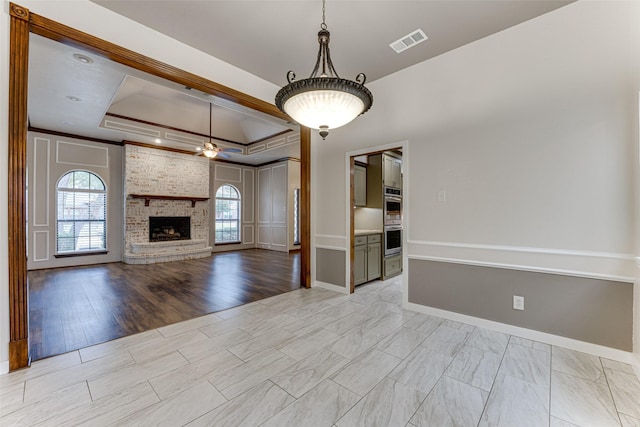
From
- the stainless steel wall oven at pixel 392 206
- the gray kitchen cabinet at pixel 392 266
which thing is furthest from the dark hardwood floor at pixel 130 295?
the stainless steel wall oven at pixel 392 206

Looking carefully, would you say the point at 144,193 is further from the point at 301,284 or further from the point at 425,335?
the point at 425,335

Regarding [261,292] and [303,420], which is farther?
[261,292]

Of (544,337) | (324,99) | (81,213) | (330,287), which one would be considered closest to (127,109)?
(81,213)

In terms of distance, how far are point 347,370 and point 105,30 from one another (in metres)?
3.66

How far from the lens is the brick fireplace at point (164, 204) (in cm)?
672

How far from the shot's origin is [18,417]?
62.1 inches

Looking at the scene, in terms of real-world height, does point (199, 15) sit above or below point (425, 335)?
above

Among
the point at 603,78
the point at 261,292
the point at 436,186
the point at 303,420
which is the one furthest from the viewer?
the point at 261,292

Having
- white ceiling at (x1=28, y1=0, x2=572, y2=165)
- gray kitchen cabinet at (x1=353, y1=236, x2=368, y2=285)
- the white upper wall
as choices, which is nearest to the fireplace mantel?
white ceiling at (x1=28, y1=0, x2=572, y2=165)

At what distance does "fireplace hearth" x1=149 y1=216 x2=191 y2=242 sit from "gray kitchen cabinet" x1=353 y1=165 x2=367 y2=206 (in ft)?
17.9

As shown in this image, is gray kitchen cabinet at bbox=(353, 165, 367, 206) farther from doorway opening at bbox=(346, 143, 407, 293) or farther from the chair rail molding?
Answer: the chair rail molding

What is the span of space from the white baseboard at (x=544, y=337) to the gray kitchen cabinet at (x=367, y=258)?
1.25m

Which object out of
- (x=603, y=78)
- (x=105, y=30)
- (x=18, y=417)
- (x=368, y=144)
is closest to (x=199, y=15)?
(x=105, y=30)

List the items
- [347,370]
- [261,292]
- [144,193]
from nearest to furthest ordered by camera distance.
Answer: [347,370]
[261,292]
[144,193]
